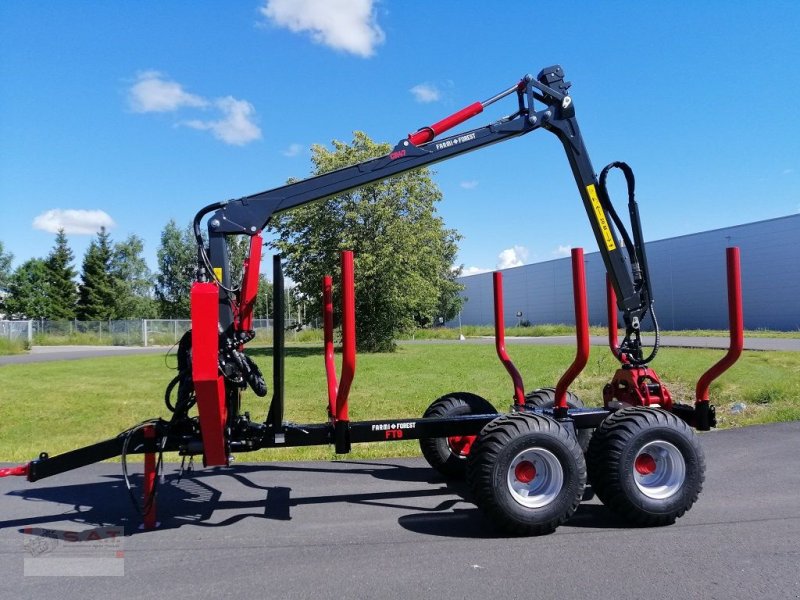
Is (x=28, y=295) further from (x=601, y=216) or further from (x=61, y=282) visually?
(x=601, y=216)

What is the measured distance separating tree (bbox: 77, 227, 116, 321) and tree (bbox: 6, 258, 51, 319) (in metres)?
3.90

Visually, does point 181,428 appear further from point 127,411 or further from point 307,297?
point 307,297

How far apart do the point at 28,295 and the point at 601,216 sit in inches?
3069

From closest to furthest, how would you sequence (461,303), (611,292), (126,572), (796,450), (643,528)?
(126,572) → (643,528) → (611,292) → (796,450) → (461,303)

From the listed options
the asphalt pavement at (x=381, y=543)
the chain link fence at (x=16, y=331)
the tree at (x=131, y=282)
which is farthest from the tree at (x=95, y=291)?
the asphalt pavement at (x=381, y=543)

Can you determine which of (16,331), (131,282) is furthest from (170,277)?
(16,331)

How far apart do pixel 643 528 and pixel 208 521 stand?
382 cm

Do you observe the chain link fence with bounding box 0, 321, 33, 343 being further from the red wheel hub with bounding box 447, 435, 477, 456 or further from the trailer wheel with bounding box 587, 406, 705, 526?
the trailer wheel with bounding box 587, 406, 705, 526

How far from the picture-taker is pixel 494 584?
4.15m

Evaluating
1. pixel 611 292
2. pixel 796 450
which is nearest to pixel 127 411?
pixel 611 292

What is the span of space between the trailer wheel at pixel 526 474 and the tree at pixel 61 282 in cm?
7321

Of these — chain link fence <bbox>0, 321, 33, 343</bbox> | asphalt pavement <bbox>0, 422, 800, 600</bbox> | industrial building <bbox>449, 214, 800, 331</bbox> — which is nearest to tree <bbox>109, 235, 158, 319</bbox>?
chain link fence <bbox>0, 321, 33, 343</bbox>

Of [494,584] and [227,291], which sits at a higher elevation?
[227,291]

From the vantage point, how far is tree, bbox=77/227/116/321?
68.0 m
